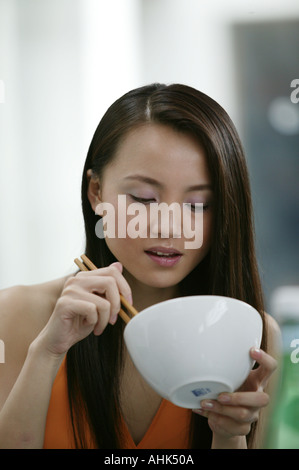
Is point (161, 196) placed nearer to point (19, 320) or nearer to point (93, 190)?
point (93, 190)

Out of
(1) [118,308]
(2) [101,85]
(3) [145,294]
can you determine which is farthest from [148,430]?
(2) [101,85]

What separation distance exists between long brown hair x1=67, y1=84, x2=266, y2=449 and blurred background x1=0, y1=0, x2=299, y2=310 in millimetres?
737

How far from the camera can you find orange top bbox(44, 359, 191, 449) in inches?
37.7

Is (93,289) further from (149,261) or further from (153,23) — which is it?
(153,23)

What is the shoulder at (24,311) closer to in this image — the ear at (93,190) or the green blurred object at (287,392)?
the ear at (93,190)

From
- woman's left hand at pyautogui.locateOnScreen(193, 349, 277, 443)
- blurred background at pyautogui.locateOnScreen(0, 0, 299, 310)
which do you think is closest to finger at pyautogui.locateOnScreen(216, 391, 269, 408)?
woman's left hand at pyautogui.locateOnScreen(193, 349, 277, 443)

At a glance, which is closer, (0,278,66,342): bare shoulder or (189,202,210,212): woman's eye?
(189,202,210,212): woman's eye

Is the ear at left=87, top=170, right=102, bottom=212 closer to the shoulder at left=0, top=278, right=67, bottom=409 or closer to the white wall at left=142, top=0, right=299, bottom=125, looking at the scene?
the shoulder at left=0, top=278, right=67, bottom=409

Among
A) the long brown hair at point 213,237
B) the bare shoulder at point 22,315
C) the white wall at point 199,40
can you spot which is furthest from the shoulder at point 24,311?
the white wall at point 199,40

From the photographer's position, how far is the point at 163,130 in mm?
929

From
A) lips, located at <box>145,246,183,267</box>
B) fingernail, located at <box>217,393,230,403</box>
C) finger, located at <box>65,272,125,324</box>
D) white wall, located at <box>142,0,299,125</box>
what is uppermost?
white wall, located at <box>142,0,299,125</box>

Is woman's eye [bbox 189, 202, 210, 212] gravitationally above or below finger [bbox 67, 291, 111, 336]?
above

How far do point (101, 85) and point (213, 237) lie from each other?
3.50 feet

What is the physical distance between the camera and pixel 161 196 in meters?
0.87
